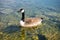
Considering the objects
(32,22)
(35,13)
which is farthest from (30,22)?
(35,13)

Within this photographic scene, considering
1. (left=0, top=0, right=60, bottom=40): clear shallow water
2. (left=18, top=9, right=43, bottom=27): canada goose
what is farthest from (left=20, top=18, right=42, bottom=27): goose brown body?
(left=0, top=0, right=60, bottom=40): clear shallow water

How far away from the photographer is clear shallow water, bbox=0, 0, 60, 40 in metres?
7.46

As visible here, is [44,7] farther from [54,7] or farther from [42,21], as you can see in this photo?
[42,21]

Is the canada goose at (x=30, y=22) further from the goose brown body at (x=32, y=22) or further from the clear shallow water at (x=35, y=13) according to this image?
the clear shallow water at (x=35, y=13)

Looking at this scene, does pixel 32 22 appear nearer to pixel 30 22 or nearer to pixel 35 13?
pixel 30 22

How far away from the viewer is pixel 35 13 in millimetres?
8875

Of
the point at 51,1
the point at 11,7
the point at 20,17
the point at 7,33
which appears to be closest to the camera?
the point at 7,33

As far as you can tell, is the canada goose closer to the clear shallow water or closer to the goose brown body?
the goose brown body

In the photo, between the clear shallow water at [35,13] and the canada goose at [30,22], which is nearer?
the clear shallow water at [35,13]

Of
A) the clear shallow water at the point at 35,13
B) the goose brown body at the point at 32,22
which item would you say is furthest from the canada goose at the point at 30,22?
the clear shallow water at the point at 35,13

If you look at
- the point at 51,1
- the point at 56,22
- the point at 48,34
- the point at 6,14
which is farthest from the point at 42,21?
the point at 51,1

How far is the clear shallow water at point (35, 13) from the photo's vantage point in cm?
746

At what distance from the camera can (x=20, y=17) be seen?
8.38 meters

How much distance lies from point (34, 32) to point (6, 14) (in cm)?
210
